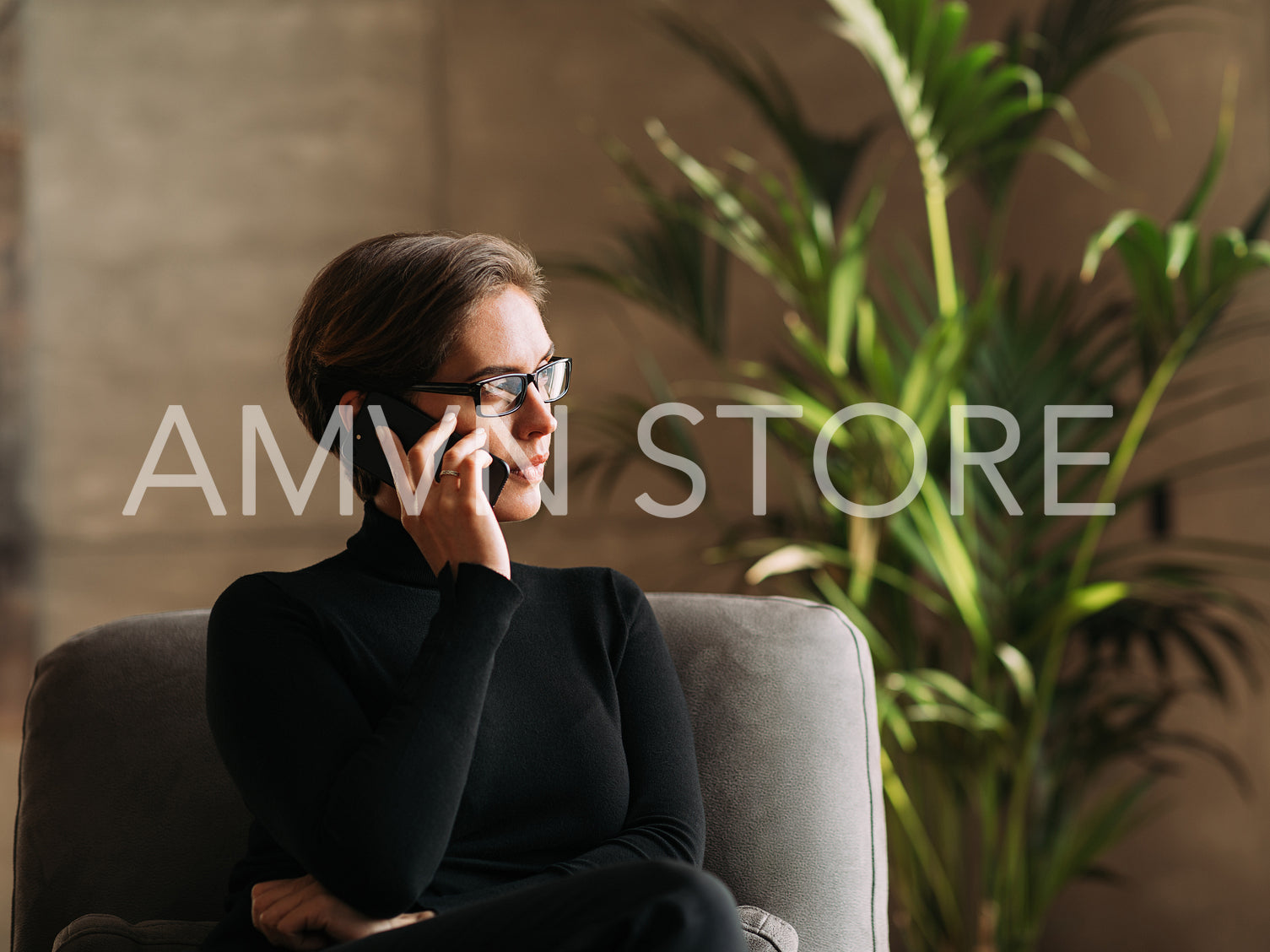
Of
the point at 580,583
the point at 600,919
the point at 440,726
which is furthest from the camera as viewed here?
the point at 580,583

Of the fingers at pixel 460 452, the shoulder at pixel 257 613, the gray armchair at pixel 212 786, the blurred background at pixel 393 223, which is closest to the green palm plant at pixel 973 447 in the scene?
the blurred background at pixel 393 223

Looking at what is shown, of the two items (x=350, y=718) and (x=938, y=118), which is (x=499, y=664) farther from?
(x=938, y=118)

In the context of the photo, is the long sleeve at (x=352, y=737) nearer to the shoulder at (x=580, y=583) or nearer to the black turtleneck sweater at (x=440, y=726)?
the black turtleneck sweater at (x=440, y=726)

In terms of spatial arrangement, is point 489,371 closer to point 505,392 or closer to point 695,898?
point 505,392

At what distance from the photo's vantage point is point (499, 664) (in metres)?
1.28

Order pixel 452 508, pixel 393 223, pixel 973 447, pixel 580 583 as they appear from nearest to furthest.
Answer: pixel 452 508
pixel 580 583
pixel 973 447
pixel 393 223

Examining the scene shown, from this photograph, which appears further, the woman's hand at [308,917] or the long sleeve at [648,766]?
the long sleeve at [648,766]

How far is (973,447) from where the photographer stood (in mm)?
2174

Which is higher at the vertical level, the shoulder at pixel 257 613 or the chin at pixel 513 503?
the chin at pixel 513 503

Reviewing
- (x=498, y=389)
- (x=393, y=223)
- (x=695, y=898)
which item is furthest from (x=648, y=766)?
(x=393, y=223)

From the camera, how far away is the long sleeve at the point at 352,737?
40.3 inches

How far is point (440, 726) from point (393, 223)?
2.17 metres

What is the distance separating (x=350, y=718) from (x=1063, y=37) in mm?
1749

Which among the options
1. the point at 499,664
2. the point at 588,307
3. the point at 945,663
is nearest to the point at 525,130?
the point at 588,307
